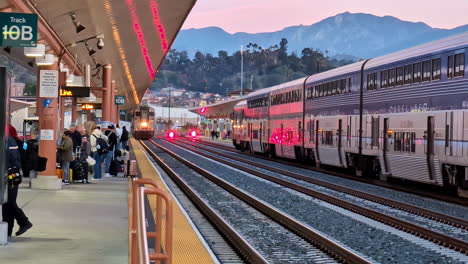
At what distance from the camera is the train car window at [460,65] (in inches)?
706

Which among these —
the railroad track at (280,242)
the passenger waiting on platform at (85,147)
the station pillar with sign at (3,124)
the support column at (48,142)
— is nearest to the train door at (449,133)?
the railroad track at (280,242)

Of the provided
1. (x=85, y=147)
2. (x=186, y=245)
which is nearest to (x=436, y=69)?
(x=186, y=245)

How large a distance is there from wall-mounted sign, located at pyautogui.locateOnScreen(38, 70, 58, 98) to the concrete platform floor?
255cm

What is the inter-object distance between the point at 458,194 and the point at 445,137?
2256 millimetres

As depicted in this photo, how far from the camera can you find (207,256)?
11.0 meters

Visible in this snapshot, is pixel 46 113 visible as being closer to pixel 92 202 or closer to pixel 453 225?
pixel 92 202

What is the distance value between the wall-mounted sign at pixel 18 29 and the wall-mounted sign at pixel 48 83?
641 centimetres

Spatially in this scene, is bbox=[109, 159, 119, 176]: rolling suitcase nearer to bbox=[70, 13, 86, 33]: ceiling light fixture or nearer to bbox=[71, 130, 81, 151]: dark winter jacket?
bbox=[71, 130, 81, 151]: dark winter jacket

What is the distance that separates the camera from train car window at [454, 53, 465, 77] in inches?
706

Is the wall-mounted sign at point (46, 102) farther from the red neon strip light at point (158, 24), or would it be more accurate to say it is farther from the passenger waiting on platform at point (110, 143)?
the passenger waiting on platform at point (110, 143)

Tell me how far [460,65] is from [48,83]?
10245 mm

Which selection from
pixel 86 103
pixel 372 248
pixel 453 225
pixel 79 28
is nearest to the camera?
pixel 372 248

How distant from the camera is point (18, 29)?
1291 cm

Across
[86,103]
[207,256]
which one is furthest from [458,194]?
[86,103]
